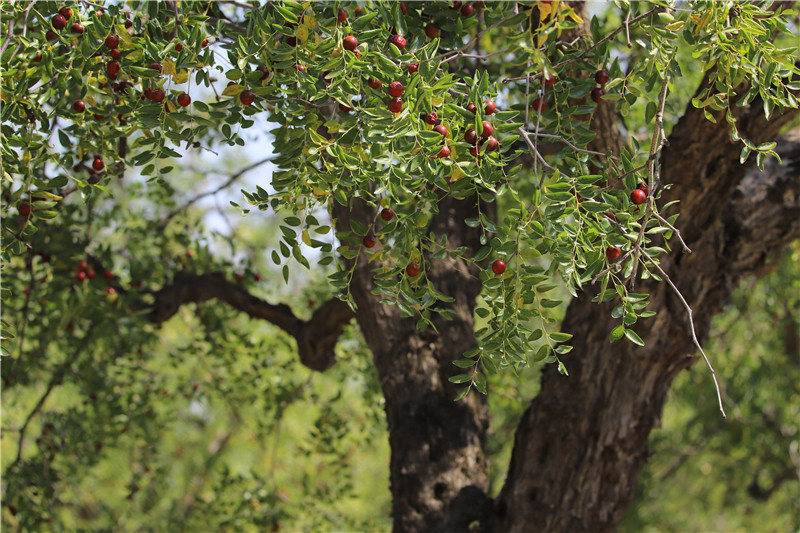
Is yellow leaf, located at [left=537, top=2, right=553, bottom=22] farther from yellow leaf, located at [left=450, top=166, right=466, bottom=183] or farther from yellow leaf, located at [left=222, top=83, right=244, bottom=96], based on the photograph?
yellow leaf, located at [left=222, top=83, right=244, bottom=96]

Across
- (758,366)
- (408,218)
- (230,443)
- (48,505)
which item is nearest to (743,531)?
(758,366)

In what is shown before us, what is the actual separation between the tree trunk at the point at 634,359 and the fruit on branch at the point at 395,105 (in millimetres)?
1335

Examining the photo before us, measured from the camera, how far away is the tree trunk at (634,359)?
2566mm

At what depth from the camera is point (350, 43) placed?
1551 mm

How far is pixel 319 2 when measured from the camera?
1.78 m

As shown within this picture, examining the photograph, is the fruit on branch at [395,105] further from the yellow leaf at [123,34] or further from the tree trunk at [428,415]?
the tree trunk at [428,415]

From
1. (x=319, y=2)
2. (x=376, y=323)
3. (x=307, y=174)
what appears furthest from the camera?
(x=376, y=323)

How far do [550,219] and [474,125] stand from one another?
26cm

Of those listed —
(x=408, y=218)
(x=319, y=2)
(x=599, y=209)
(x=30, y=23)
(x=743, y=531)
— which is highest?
(x=30, y=23)

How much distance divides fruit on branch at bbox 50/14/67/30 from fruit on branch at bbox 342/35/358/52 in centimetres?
79

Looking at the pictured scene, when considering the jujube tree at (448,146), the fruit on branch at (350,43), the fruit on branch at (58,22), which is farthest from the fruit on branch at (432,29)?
the fruit on branch at (58,22)

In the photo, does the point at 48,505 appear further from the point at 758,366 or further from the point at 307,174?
the point at 758,366

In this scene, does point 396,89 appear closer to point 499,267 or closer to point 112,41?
point 499,267

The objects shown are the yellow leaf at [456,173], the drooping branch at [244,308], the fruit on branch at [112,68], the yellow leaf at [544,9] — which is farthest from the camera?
the drooping branch at [244,308]
